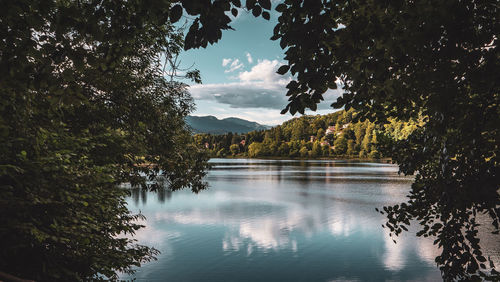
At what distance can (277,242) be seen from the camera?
68.2 feet

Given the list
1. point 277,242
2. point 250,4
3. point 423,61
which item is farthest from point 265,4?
point 277,242

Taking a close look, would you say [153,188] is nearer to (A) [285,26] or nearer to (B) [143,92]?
(B) [143,92]

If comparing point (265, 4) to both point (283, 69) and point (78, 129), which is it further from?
point (78, 129)

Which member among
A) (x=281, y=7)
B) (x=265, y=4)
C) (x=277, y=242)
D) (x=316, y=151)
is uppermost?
(x=281, y=7)

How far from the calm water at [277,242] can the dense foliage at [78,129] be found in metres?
6.54

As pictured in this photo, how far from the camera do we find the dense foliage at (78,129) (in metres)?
2.90

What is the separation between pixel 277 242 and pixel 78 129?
50.9 feet

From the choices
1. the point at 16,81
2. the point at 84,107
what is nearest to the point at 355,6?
the point at 16,81

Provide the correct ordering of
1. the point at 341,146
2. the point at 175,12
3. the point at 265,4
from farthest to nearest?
the point at 341,146 < the point at 265,4 < the point at 175,12

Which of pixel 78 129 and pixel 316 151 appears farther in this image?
pixel 316 151

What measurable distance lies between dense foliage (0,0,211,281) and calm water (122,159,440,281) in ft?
21.5

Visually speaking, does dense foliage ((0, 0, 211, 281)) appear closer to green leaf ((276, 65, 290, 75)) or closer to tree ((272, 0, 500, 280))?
green leaf ((276, 65, 290, 75))

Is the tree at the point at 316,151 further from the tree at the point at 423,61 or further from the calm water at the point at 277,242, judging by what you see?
the tree at the point at 423,61

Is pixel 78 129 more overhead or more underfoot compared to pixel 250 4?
more underfoot
